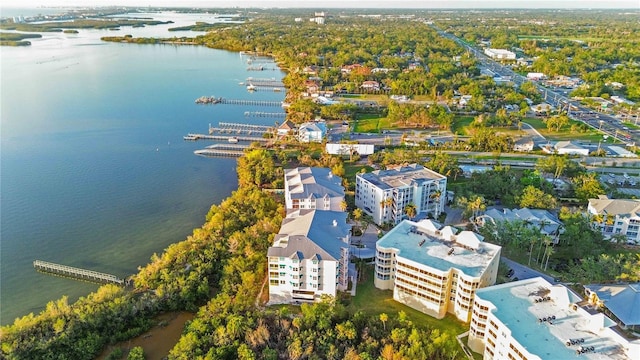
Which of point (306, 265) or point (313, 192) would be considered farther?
point (313, 192)

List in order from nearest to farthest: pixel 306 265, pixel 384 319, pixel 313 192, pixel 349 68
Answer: pixel 384 319, pixel 306 265, pixel 313 192, pixel 349 68

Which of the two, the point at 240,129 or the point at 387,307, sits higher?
the point at 240,129

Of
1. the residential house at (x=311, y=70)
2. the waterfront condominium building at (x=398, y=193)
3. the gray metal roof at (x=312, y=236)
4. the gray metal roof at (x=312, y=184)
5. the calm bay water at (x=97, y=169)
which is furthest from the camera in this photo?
the residential house at (x=311, y=70)

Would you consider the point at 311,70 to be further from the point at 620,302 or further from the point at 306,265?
the point at 620,302

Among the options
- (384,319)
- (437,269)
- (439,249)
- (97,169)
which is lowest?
(97,169)

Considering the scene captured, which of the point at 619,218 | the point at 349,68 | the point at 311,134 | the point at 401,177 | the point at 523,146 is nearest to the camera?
the point at 619,218

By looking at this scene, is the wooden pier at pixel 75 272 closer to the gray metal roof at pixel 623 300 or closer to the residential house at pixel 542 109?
the gray metal roof at pixel 623 300

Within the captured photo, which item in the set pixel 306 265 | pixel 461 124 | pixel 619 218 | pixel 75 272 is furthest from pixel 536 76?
pixel 75 272

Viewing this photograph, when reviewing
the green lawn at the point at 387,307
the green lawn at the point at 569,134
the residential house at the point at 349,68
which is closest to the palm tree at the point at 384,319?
the green lawn at the point at 387,307
